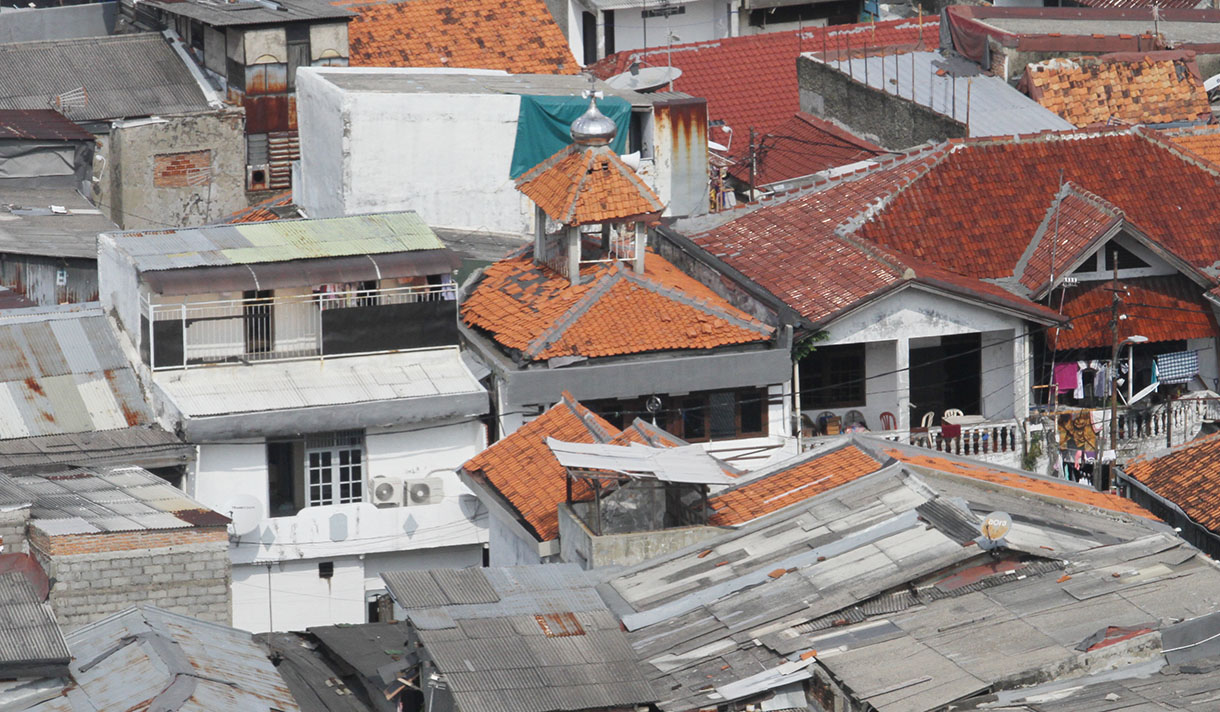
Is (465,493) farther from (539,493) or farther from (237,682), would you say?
(237,682)

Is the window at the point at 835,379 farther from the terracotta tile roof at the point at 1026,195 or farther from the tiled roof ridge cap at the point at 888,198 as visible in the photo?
the terracotta tile roof at the point at 1026,195

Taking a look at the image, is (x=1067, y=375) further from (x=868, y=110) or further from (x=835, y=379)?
(x=868, y=110)

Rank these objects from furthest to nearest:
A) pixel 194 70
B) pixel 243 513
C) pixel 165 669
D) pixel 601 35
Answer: pixel 601 35 → pixel 194 70 → pixel 243 513 → pixel 165 669

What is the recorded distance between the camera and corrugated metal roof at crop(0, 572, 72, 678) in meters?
31.3

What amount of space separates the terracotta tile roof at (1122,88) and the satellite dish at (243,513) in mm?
26442

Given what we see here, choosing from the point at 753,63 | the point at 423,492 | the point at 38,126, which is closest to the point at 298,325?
the point at 423,492

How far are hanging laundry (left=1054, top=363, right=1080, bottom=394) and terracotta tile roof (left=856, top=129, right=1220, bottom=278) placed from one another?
7.66 feet

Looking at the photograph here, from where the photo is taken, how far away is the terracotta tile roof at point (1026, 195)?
167 feet

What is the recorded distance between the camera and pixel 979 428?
48062mm

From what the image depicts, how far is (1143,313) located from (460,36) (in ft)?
81.2

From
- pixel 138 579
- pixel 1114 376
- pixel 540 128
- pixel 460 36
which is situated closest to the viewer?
pixel 138 579

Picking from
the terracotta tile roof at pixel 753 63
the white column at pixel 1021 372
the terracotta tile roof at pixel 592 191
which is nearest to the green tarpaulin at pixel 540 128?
the terracotta tile roof at pixel 592 191

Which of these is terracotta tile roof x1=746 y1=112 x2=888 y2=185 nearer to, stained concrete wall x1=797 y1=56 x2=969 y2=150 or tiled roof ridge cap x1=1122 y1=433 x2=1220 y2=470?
stained concrete wall x1=797 y1=56 x2=969 y2=150

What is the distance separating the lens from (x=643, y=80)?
60.4 meters
